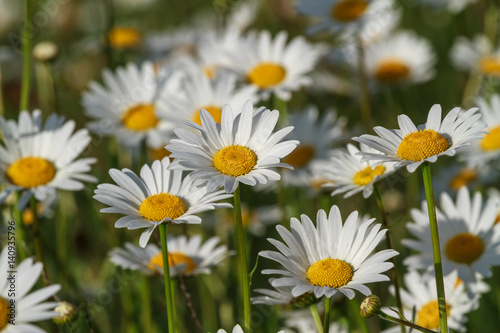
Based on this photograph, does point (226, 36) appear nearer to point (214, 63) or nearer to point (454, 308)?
point (214, 63)

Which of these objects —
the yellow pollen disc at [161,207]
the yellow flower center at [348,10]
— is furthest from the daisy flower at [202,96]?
the yellow pollen disc at [161,207]

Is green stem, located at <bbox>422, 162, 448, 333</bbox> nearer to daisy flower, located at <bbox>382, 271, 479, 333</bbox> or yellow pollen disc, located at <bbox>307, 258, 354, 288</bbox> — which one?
yellow pollen disc, located at <bbox>307, 258, 354, 288</bbox>

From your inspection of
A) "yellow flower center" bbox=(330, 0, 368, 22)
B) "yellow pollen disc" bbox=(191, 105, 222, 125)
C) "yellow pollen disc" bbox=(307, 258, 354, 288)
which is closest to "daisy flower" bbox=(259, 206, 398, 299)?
"yellow pollen disc" bbox=(307, 258, 354, 288)

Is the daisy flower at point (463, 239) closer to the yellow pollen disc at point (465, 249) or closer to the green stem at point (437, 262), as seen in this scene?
the yellow pollen disc at point (465, 249)

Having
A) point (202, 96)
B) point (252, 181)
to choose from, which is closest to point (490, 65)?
point (202, 96)

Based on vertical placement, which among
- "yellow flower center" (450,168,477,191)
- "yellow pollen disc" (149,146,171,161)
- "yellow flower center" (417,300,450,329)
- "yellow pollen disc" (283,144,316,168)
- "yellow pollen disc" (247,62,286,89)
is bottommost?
"yellow flower center" (417,300,450,329)

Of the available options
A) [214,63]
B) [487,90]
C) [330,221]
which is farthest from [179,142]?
[487,90]

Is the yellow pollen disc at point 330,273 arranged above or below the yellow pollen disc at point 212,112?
below

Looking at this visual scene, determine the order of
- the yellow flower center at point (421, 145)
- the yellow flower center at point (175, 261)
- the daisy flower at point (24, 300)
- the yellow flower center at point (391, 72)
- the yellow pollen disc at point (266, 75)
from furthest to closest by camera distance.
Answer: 1. the yellow flower center at point (391, 72)
2. the yellow pollen disc at point (266, 75)
3. the yellow flower center at point (175, 261)
4. the yellow flower center at point (421, 145)
5. the daisy flower at point (24, 300)
